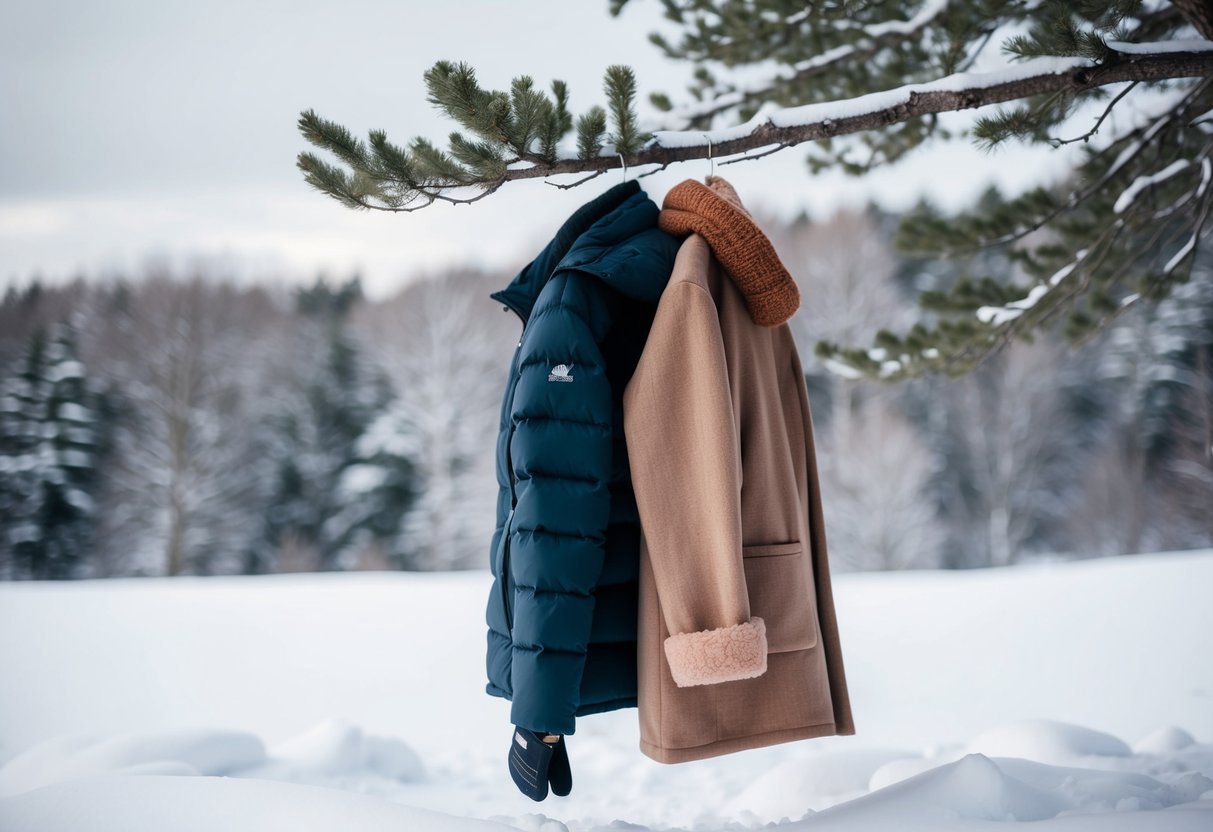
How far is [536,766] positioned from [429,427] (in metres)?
12.0

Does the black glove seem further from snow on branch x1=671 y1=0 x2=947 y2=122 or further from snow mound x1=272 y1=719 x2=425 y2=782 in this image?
snow on branch x1=671 y1=0 x2=947 y2=122

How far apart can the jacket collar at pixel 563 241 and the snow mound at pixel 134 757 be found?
168cm

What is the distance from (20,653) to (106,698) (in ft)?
2.49

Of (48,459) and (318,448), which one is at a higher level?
(48,459)

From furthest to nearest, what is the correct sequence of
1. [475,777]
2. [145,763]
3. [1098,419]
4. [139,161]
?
[1098,419] < [139,161] < [475,777] < [145,763]

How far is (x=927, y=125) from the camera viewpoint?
9.43 feet

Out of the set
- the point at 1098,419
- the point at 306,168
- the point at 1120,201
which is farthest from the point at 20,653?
the point at 1098,419

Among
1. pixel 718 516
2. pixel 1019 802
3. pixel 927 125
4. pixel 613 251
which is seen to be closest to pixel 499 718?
pixel 1019 802

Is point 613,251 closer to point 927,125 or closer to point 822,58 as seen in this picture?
point 927,125

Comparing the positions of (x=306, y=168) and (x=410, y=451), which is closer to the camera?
(x=306, y=168)

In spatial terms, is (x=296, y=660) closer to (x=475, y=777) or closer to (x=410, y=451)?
(x=475, y=777)

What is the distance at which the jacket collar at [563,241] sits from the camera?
181 cm

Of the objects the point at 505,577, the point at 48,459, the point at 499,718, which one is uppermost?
the point at 505,577

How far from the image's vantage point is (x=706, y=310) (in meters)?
1.58
